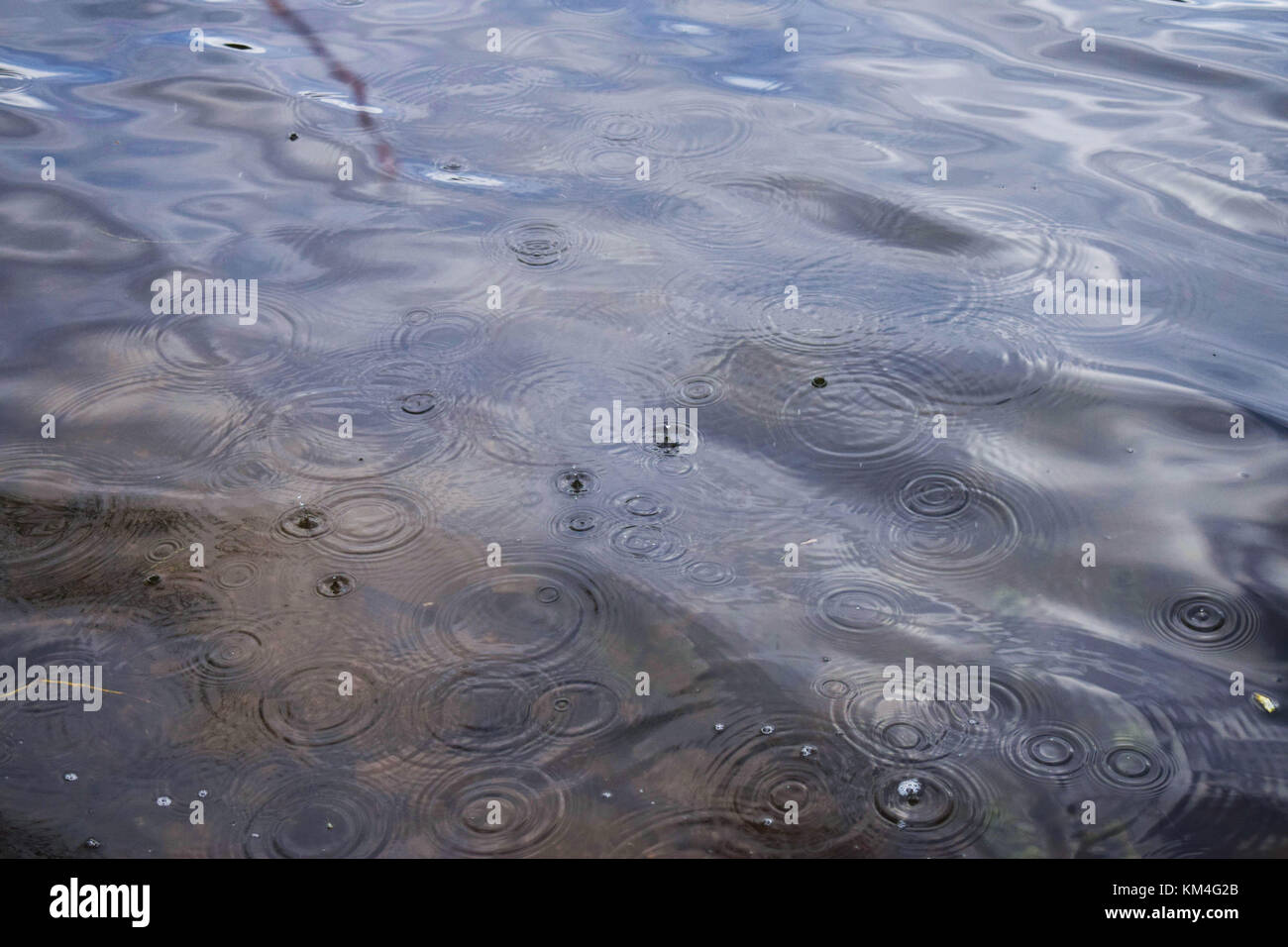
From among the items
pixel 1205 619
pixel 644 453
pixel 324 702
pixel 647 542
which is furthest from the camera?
pixel 644 453

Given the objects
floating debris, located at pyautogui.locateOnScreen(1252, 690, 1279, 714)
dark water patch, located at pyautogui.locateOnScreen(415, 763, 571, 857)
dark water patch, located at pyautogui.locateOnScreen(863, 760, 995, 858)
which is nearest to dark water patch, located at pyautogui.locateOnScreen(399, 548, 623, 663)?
dark water patch, located at pyautogui.locateOnScreen(415, 763, 571, 857)

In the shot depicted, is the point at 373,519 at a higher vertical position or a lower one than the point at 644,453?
lower

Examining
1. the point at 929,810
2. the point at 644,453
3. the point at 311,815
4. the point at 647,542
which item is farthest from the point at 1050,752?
the point at 311,815

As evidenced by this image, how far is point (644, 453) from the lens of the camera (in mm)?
3268

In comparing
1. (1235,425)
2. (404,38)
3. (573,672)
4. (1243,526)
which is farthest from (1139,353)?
(404,38)

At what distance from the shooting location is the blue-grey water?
2.46 meters

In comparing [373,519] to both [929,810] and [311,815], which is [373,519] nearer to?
[311,815]

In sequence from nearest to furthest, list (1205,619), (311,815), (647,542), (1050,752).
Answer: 1. (311,815)
2. (1050,752)
3. (1205,619)
4. (647,542)

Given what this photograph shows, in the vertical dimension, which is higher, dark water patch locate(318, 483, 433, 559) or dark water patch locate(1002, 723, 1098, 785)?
dark water patch locate(318, 483, 433, 559)

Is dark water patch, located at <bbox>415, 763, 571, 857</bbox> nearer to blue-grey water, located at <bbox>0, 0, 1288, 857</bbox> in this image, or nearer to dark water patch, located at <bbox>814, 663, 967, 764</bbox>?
blue-grey water, located at <bbox>0, 0, 1288, 857</bbox>

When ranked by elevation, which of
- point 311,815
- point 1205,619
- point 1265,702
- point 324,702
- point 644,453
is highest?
point 644,453

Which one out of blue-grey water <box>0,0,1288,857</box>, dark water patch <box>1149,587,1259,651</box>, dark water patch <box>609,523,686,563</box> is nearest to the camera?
blue-grey water <box>0,0,1288,857</box>

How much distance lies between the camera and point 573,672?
2.68 metres
